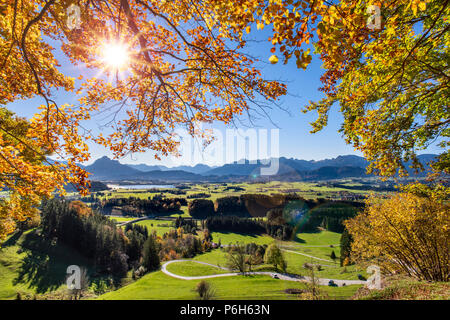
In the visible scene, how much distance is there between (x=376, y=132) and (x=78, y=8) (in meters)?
11.7

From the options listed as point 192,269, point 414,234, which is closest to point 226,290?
point 192,269

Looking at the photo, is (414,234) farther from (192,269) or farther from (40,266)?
(40,266)

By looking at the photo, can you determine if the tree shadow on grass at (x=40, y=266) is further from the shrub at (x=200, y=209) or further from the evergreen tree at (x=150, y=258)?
the shrub at (x=200, y=209)

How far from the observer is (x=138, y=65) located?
23.9 feet

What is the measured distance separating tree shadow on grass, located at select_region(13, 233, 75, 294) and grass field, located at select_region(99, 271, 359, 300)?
21.0m

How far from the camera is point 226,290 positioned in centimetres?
3559

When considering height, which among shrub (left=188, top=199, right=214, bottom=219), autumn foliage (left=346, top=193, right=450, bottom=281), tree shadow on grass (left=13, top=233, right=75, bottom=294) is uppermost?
autumn foliage (left=346, top=193, right=450, bottom=281)

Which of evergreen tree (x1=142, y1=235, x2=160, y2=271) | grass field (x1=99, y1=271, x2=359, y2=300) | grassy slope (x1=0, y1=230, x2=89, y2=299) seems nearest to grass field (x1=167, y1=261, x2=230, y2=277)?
evergreen tree (x1=142, y1=235, x2=160, y2=271)

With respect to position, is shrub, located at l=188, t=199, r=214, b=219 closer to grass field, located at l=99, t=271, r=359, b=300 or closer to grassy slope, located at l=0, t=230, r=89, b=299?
grassy slope, located at l=0, t=230, r=89, b=299

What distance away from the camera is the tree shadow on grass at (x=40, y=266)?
45.9 metres

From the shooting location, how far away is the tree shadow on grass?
45.9 meters

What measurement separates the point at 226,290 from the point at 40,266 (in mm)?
58480
